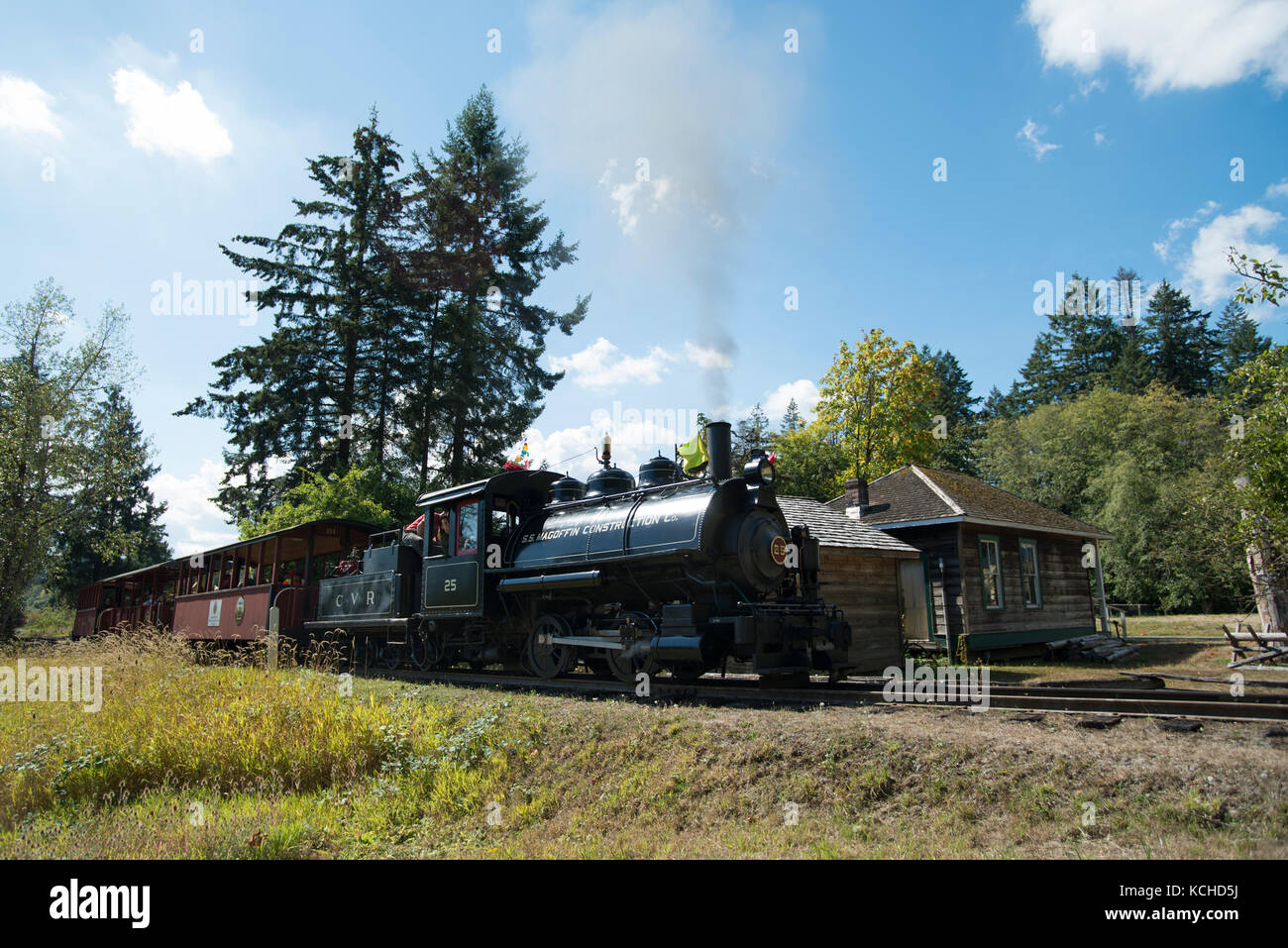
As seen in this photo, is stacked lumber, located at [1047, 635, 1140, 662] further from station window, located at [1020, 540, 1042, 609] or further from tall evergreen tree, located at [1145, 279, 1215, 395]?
tall evergreen tree, located at [1145, 279, 1215, 395]

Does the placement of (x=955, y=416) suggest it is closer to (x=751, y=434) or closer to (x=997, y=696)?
(x=751, y=434)

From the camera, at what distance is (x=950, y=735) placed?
19.3ft

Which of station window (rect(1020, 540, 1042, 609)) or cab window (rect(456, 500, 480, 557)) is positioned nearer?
cab window (rect(456, 500, 480, 557))

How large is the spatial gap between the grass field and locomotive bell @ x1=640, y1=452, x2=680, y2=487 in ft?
12.3

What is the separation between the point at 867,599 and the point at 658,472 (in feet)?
20.8

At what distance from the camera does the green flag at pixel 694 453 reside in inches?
461

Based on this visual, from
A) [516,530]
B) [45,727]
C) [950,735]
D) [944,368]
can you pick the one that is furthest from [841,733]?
[944,368]

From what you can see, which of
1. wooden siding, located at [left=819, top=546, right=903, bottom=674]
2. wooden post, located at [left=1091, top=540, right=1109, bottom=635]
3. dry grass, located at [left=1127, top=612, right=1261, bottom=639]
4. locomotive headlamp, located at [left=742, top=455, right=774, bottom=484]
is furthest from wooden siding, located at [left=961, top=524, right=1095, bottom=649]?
locomotive headlamp, located at [left=742, top=455, right=774, bottom=484]

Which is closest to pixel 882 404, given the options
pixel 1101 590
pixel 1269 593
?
pixel 1101 590

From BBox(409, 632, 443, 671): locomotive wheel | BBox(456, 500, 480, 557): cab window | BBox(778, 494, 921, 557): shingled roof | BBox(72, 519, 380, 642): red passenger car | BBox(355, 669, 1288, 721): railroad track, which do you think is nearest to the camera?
BBox(355, 669, 1288, 721): railroad track

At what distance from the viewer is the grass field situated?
15.0ft

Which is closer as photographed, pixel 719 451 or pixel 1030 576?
pixel 719 451

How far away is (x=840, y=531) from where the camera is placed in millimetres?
15453
